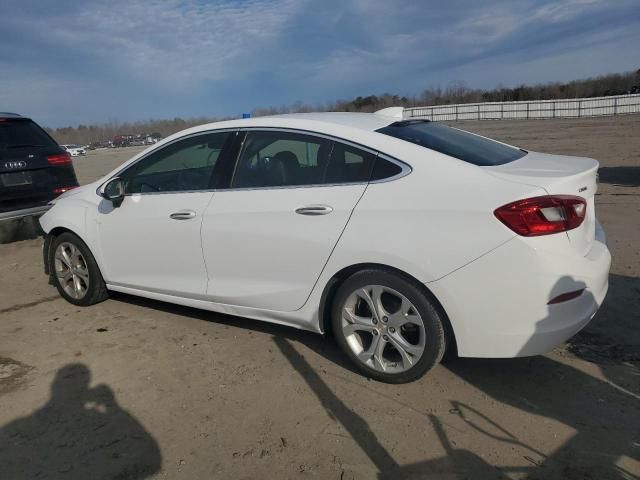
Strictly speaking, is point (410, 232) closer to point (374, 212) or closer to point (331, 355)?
point (374, 212)

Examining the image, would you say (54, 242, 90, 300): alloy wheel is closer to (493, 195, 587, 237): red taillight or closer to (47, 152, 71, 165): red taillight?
(47, 152, 71, 165): red taillight

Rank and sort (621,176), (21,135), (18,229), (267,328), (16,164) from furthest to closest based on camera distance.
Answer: (621,176) < (21,135) < (18,229) < (16,164) < (267,328)

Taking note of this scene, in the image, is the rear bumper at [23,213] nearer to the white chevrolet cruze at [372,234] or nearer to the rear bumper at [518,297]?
the white chevrolet cruze at [372,234]

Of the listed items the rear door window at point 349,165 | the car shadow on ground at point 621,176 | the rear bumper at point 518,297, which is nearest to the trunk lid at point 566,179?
the rear bumper at point 518,297

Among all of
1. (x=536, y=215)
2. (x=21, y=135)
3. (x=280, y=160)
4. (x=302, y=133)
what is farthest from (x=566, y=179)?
(x=21, y=135)

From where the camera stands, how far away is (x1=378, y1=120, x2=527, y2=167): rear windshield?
3303 millimetres

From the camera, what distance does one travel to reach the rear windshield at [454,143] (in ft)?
10.8

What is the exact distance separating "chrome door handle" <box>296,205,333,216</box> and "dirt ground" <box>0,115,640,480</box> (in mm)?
1088

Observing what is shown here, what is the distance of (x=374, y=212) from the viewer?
3.17 meters

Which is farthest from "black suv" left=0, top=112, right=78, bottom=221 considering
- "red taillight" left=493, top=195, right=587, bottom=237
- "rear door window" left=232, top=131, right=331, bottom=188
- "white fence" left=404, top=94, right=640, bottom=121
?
"white fence" left=404, top=94, right=640, bottom=121

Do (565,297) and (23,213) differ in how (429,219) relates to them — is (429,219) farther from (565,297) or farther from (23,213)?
(23,213)

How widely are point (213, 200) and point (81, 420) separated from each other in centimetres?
168

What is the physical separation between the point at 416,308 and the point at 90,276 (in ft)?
10.4

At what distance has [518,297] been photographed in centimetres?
286
